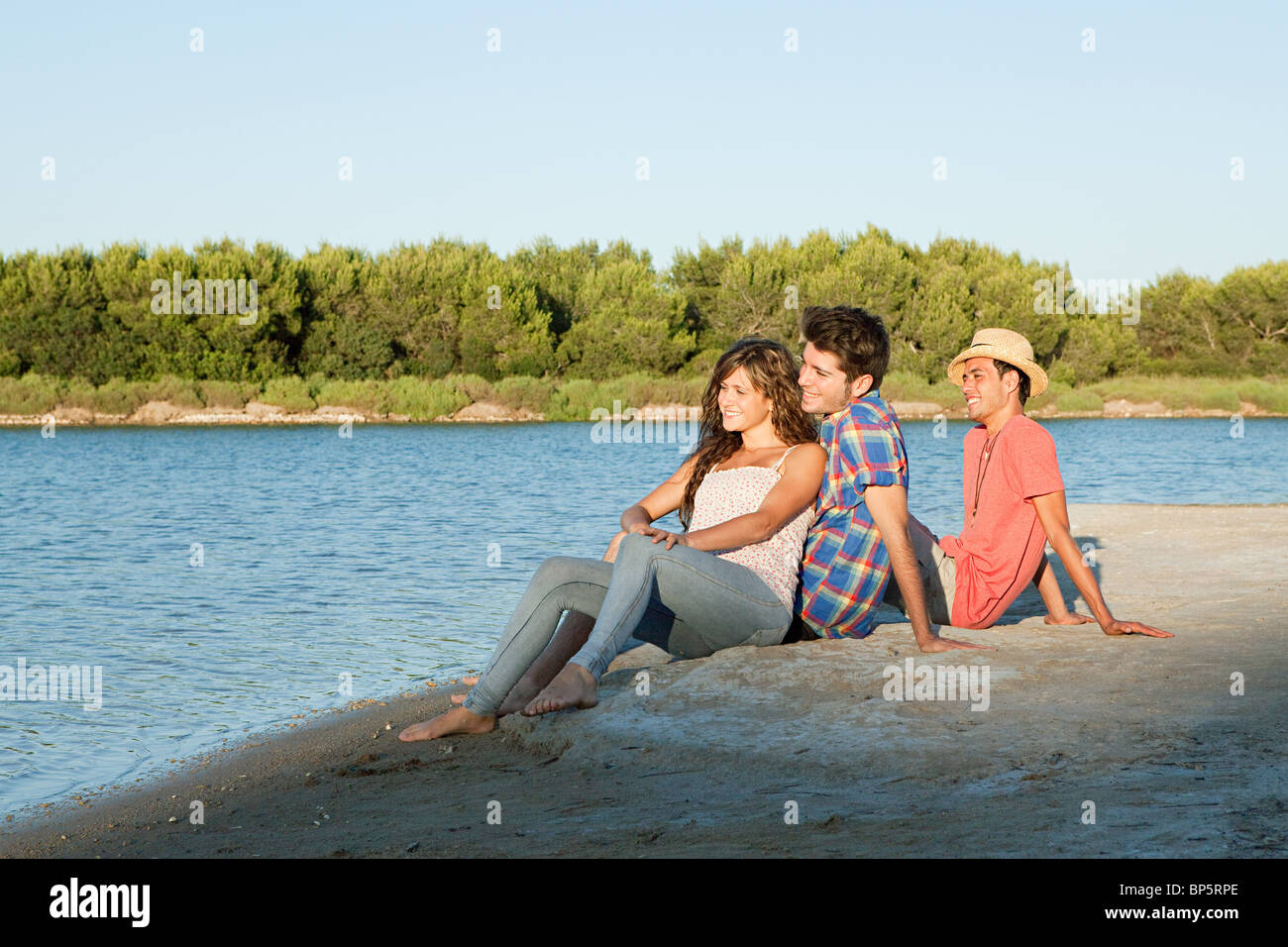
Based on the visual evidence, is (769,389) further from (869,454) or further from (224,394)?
(224,394)

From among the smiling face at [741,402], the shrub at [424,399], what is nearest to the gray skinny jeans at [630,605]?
the smiling face at [741,402]

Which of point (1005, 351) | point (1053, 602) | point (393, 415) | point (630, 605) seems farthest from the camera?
point (393, 415)

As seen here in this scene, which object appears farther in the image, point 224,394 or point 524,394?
point 524,394

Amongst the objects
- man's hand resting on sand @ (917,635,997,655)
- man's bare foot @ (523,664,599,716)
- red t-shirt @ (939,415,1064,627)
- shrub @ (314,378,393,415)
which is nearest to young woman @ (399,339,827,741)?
man's bare foot @ (523,664,599,716)

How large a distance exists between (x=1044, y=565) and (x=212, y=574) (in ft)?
30.0

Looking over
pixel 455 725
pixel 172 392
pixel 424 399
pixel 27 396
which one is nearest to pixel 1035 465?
pixel 455 725

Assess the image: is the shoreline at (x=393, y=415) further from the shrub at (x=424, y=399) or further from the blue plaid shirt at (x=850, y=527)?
the blue plaid shirt at (x=850, y=527)

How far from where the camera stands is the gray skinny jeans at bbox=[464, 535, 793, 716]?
15.4 ft

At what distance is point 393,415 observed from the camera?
2141 inches

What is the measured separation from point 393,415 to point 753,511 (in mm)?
50634

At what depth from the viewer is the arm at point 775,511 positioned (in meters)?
4.86

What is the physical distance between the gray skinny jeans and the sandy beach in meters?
0.18

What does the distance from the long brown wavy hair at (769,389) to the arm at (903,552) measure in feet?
1.24
